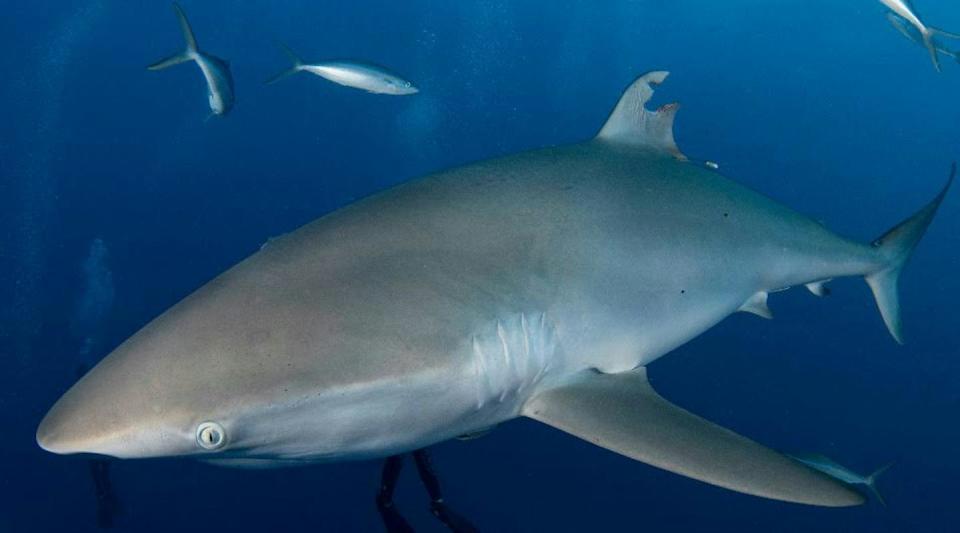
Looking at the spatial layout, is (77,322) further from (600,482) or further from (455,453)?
(600,482)

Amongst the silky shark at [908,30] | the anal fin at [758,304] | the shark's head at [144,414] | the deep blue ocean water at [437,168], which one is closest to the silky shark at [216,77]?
the deep blue ocean water at [437,168]

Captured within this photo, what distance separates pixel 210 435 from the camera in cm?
177

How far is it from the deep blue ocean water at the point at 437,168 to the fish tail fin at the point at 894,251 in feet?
16.2

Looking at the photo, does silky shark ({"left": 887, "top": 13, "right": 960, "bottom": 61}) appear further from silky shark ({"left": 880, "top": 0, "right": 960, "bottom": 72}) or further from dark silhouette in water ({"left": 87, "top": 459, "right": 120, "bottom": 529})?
dark silhouette in water ({"left": 87, "top": 459, "right": 120, "bottom": 529})

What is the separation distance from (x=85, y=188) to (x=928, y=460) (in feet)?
70.1

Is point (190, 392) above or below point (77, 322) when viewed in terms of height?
above

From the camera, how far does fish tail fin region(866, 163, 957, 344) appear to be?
396 cm

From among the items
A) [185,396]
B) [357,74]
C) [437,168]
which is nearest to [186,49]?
[357,74]

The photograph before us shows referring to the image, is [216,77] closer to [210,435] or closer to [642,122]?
[642,122]

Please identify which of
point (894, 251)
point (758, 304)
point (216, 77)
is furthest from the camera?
point (216, 77)

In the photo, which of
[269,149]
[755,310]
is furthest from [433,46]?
[755,310]

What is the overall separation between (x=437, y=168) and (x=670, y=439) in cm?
2140

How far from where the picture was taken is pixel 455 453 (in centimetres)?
871

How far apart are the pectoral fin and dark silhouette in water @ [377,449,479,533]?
3.79 feet
